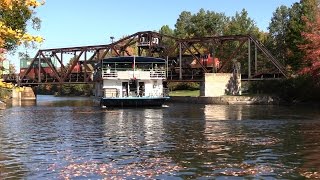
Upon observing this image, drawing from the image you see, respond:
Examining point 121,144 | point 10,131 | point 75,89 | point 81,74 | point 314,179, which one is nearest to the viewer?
point 314,179

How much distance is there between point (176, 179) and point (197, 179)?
708mm

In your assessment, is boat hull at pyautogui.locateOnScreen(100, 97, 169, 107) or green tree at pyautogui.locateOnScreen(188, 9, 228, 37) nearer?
boat hull at pyautogui.locateOnScreen(100, 97, 169, 107)

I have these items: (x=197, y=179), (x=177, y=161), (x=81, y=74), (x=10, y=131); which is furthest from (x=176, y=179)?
(x=81, y=74)

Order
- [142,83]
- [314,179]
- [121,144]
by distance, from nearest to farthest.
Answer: [314,179], [121,144], [142,83]

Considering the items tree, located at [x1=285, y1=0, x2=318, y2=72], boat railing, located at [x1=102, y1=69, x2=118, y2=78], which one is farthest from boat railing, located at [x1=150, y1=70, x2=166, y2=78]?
tree, located at [x1=285, y1=0, x2=318, y2=72]

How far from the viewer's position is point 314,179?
616 inches

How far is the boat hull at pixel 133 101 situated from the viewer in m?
65.4

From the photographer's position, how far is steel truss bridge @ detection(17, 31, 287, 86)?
9494 cm

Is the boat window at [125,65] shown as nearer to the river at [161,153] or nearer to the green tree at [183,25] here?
the river at [161,153]

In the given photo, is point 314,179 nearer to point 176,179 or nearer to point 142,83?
point 176,179

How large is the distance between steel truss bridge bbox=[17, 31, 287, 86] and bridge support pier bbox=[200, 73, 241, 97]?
14.0 ft

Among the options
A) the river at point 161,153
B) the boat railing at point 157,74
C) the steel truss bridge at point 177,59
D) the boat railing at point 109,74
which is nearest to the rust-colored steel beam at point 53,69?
Result: the steel truss bridge at point 177,59

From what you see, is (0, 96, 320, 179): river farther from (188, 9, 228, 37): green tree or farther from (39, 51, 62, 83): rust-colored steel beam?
(188, 9, 228, 37): green tree

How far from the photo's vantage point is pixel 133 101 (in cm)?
6588
